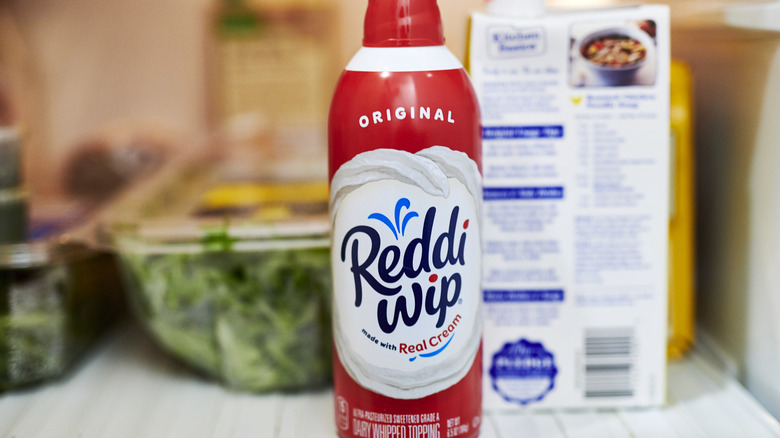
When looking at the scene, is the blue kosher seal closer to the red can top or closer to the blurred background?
the red can top

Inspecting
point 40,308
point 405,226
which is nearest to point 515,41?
point 405,226

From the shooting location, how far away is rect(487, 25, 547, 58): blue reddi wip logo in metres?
0.68

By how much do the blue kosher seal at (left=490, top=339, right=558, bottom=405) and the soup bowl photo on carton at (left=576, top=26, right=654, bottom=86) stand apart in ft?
0.80

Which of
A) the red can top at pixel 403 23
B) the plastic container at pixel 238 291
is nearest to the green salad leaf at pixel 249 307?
→ the plastic container at pixel 238 291

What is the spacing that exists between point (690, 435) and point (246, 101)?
77 centimetres

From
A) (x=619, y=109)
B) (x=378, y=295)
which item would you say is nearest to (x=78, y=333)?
(x=378, y=295)

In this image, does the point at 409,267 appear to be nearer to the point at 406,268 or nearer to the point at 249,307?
the point at 406,268

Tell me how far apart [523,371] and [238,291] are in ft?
0.90

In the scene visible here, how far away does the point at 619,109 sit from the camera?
2.27 ft

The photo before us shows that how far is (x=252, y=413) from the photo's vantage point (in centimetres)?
73

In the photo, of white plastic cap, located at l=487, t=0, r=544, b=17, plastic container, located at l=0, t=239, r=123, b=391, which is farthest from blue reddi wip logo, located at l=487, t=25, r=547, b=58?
plastic container, located at l=0, t=239, r=123, b=391

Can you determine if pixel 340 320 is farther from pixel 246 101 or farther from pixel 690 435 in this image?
pixel 246 101

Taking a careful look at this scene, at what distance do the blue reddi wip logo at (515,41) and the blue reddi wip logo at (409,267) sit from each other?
0.16 meters

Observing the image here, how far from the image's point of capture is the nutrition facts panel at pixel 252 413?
2.26 ft
